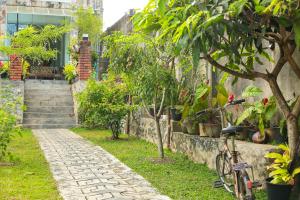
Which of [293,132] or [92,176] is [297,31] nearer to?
[293,132]

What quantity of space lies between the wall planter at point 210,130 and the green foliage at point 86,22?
1319cm

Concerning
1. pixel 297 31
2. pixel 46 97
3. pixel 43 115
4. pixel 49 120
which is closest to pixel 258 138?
pixel 297 31

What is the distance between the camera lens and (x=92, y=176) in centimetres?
575

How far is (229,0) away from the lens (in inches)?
131

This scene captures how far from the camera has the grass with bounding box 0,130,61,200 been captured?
471 cm

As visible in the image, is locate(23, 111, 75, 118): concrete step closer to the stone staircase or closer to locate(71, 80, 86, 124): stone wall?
the stone staircase

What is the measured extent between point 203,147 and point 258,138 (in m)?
1.35

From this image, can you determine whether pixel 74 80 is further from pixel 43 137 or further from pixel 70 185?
pixel 70 185

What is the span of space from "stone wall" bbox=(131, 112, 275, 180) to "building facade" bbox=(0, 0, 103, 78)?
33.2 feet

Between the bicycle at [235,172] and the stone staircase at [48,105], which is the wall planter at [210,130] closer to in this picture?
the bicycle at [235,172]

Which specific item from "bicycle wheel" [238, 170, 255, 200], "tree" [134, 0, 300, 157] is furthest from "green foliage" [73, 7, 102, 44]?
"bicycle wheel" [238, 170, 255, 200]

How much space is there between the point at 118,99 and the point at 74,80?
6530 millimetres

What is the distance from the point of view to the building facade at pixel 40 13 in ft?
60.6

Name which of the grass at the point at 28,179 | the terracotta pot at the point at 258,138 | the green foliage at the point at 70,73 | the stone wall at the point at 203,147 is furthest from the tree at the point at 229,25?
the green foliage at the point at 70,73
